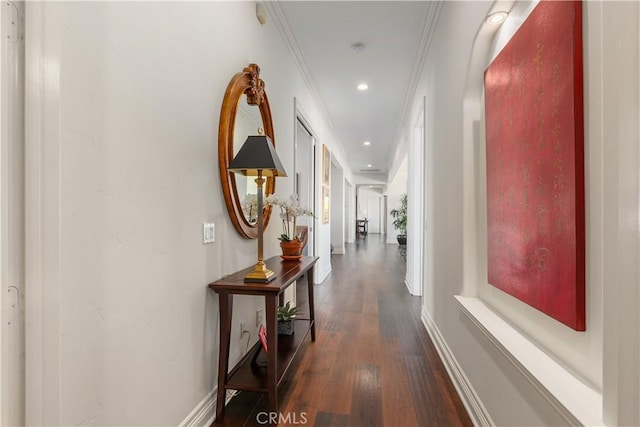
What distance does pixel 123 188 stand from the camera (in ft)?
3.60

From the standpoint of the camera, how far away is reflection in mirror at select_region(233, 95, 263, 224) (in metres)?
1.97

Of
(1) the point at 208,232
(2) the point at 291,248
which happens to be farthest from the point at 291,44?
(1) the point at 208,232

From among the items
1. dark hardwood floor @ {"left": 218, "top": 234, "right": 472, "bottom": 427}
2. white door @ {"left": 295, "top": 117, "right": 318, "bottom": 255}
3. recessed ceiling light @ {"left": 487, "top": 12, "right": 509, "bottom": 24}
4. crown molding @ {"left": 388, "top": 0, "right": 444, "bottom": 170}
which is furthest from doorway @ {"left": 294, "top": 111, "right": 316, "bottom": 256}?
recessed ceiling light @ {"left": 487, "top": 12, "right": 509, "bottom": 24}

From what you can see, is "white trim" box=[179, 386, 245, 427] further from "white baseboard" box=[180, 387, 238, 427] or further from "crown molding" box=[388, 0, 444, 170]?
"crown molding" box=[388, 0, 444, 170]

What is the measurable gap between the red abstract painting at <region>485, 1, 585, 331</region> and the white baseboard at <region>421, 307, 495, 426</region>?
669 millimetres

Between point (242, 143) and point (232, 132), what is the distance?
0.19 m

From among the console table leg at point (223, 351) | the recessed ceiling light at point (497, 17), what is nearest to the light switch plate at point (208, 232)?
the console table leg at point (223, 351)

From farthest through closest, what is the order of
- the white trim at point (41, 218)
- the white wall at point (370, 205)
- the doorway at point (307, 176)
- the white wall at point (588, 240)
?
the white wall at point (370, 205), the doorway at point (307, 176), the white trim at point (41, 218), the white wall at point (588, 240)

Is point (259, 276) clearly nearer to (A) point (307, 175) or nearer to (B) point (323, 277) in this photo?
(A) point (307, 175)

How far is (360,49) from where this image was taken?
10.4 ft

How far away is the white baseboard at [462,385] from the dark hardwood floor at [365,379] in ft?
0.15

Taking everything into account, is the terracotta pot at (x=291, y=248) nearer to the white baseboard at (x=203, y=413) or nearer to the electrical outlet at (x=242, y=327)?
the electrical outlet at (x=242, y=327)

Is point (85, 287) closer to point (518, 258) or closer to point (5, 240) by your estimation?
point (5, 240)

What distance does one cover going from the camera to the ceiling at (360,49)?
8.43 feet
